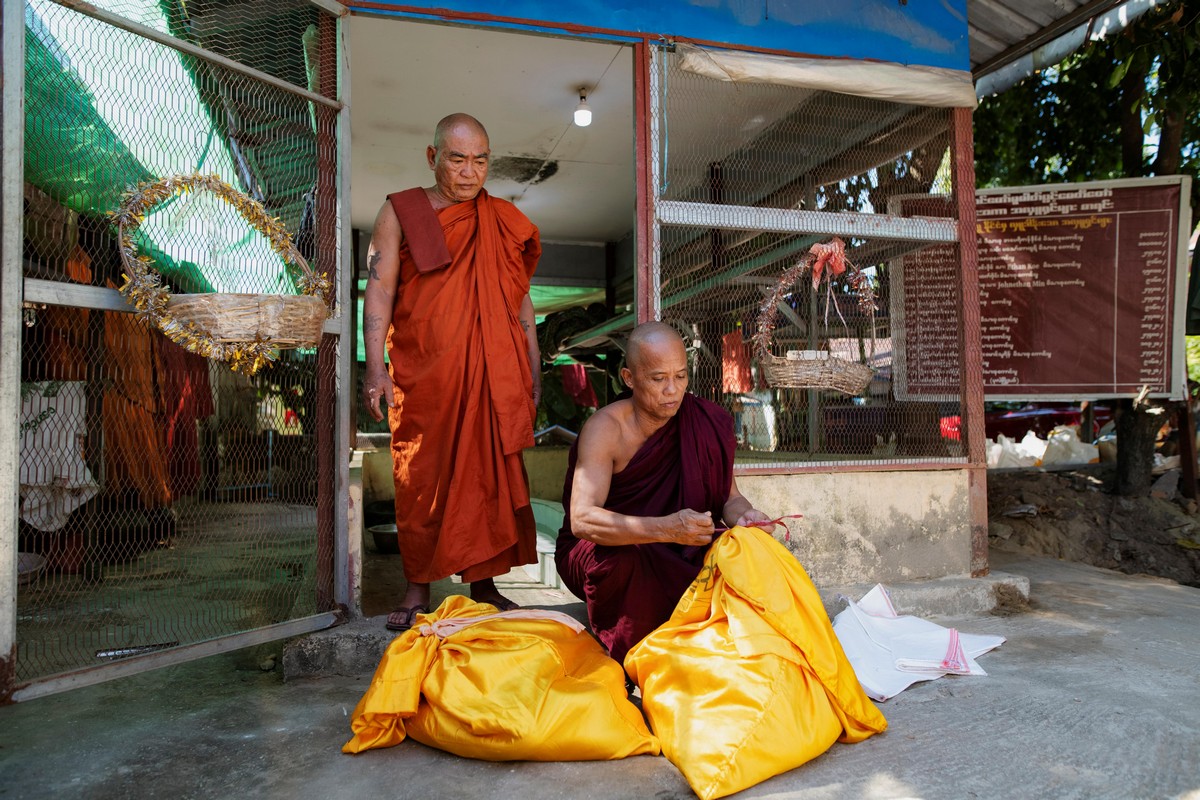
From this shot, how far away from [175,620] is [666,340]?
2.37m

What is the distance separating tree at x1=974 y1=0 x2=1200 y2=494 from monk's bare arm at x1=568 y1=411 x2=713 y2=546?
13.0 ft

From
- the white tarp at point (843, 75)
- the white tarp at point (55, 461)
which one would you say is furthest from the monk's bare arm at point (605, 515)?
the white tarp at point (55, 461)

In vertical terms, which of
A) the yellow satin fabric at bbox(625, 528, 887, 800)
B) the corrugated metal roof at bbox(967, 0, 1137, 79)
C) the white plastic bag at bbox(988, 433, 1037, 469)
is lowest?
the yellow satin fabric at bbox(625, 528, 887, 800)

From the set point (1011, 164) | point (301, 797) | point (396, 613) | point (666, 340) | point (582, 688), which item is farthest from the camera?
point (1011, 164)

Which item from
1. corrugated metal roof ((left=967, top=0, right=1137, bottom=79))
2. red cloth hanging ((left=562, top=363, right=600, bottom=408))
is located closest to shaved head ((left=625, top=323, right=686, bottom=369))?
corrugated metal roof ((left=967, top=0, right=1137, bottom=79))

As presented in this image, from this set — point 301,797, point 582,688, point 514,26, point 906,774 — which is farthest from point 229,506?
point 906,774

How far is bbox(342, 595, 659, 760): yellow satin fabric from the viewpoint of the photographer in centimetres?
212

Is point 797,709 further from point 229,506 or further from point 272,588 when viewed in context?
point 272,588

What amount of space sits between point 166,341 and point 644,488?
8.76ft

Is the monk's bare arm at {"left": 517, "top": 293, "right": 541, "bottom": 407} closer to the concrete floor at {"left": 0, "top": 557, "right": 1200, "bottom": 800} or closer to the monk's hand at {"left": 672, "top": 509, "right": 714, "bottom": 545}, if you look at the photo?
the monk's hand at {"left": 672, "top": 509, "right": 714, "bottom": 545}

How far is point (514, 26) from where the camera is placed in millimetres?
3424

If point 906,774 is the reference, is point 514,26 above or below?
above

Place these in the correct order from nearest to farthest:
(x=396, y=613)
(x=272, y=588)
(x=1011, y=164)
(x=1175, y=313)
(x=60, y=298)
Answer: (x=60, y=298), (x=396, y=613), (x=272, y=588), (x=1175, y=313), (x=1011, y=164)

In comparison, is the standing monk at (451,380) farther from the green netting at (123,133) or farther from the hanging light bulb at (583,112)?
the hanging light bulb at (583,112)
